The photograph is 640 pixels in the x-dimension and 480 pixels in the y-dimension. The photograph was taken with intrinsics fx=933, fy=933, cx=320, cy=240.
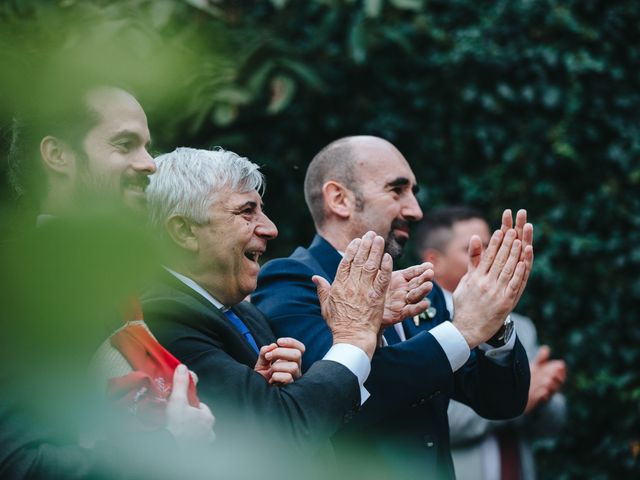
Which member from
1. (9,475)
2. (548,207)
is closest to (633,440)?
(548,207)

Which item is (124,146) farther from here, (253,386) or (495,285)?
(495,285)

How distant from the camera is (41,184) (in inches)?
34.6

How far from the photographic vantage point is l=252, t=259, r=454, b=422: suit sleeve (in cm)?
257

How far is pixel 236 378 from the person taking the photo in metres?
2.17

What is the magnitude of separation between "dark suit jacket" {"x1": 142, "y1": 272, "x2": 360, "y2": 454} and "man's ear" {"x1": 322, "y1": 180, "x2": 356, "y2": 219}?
94 centimetres

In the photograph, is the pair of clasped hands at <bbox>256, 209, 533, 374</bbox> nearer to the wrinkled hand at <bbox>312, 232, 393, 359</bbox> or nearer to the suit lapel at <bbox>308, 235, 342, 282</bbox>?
the wrinkled hand at <bbox>312, 232, 393, 359</bbox>

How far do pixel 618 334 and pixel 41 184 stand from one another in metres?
5.27

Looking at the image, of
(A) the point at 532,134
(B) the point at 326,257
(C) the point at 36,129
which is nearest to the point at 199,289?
(B) the point at 326,257

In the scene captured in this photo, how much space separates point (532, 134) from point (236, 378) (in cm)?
410

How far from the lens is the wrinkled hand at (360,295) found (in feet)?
7.84

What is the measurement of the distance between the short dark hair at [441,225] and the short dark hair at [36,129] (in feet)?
13.6

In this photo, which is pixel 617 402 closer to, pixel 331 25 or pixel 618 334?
pixel 618 334

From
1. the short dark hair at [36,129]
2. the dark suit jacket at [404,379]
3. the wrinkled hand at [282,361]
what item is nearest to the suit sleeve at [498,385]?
the dark suit jacket at [404,379]

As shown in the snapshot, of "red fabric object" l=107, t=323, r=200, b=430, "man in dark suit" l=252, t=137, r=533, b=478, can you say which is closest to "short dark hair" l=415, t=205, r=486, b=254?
"man in dark suit" l=252, t=137, r=533, b=478
